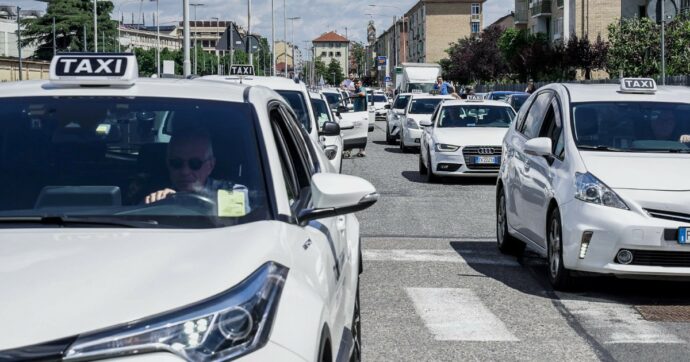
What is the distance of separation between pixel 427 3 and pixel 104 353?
6374 inches

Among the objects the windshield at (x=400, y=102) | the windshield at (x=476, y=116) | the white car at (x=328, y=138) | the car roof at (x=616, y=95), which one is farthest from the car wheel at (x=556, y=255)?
the windshield at (x=400, y=102)

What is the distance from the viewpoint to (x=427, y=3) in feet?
533

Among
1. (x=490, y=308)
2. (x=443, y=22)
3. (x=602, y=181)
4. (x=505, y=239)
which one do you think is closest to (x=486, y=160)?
(x=505, y=239)

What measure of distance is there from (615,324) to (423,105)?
81.6ft

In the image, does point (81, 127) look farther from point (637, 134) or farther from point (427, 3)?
point (427, 3)

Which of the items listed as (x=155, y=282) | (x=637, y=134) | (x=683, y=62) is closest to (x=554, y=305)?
(x=637, y=134)

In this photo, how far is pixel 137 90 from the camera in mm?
4812

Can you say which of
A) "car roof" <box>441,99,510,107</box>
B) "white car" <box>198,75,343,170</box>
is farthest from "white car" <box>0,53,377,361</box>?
"car roof" <box>441,99,510,107</box>

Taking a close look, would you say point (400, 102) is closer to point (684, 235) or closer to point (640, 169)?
point (640, 169)

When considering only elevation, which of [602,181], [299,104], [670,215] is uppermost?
[299,104]

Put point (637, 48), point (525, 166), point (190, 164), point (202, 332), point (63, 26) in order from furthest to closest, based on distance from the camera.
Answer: point (63, 26)
point (637, 48)
point (525, 166)
point (190, 164)
point (202, 332)

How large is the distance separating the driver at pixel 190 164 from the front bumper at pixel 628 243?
4.76 meters

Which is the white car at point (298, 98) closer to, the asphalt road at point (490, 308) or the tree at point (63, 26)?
the asphalt road at point (490, 308)

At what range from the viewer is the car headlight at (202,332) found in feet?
9.91
